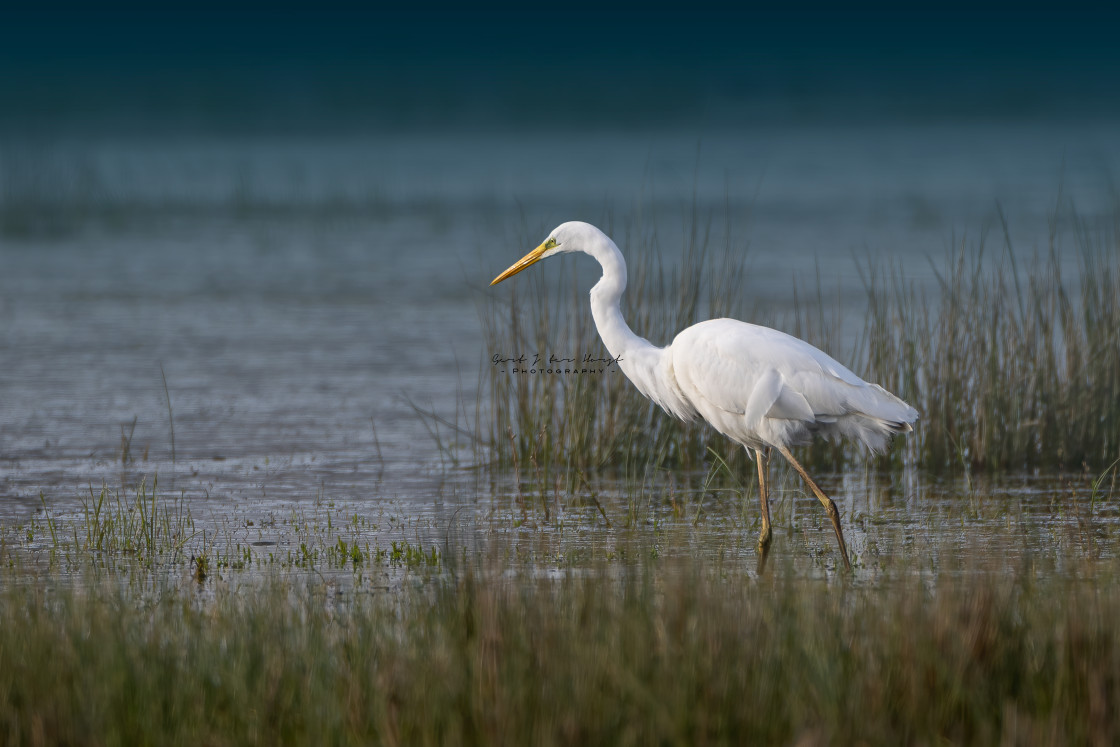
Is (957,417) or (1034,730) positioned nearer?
(1034,730)

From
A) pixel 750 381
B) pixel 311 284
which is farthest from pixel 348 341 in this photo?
pixel 750 381

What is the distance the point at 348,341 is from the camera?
57.0ft

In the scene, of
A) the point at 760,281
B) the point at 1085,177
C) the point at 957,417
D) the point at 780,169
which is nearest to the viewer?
the point at 957,417

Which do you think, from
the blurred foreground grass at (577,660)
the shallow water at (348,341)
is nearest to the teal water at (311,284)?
the shallow water at (348,341)

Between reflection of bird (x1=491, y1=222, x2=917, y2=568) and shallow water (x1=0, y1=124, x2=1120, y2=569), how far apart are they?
489mm

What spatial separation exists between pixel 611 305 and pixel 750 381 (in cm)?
86

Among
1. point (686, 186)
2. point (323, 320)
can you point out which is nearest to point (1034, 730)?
point (323, 320)

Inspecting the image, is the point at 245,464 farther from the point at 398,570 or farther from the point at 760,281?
the point at 760,281

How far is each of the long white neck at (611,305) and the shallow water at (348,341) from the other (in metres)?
0.78

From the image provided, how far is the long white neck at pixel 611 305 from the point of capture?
7.41 m

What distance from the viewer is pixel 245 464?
969 centimetres

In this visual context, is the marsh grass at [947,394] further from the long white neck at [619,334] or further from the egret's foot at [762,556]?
the egret's foot at [762,556]

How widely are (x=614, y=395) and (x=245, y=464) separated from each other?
8.60 feet

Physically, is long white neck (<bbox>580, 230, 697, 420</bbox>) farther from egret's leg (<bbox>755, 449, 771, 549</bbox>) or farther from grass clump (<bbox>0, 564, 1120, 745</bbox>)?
grass clump (<bbox>0, 564, 1120, 745</bbox>)
